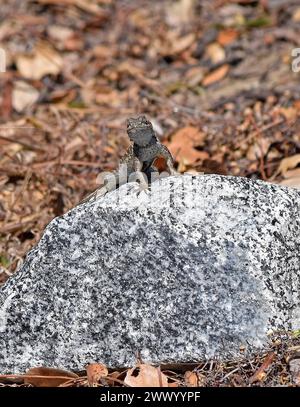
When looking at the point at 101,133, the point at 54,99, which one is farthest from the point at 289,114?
the point at 54,99

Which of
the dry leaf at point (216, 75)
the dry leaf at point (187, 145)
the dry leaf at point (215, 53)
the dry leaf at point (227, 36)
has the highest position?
the dry leaf at point (227, 36)

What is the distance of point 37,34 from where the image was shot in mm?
9539

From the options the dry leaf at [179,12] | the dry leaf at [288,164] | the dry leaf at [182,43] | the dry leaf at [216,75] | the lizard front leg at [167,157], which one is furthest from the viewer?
the dry leaf at [179,12]

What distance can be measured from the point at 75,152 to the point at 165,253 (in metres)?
2.72

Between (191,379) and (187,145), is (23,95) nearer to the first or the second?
(187,145)

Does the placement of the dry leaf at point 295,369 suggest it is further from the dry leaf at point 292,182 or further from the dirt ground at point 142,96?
the dry leaf at point 292,182

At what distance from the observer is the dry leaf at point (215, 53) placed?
8.49 m

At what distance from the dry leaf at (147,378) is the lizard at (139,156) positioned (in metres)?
1.02

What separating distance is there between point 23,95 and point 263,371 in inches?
212

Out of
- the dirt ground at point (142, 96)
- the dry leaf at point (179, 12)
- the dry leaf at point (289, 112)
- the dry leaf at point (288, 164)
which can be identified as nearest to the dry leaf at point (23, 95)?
the dirt ground at point (142, 96)
